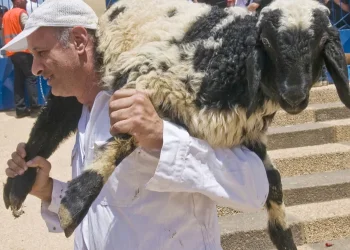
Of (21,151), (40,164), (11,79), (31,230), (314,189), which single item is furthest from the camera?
(11,79)

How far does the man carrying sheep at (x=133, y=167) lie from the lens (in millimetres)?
2238

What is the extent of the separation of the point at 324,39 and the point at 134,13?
38.6 inches

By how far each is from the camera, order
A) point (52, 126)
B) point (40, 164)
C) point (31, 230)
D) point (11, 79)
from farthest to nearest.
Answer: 1. point (11, 79)
2. point (31, 230)
3. point (52, 126)
4. point (40, 164)

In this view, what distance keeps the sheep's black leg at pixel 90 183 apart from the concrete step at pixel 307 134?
393cm

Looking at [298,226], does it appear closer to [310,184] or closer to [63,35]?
[310,184]

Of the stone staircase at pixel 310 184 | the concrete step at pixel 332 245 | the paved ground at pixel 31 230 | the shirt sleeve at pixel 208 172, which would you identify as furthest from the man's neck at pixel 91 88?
the concrete step at pixel 332 245

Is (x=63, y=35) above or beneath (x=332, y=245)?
above

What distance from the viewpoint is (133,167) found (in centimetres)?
248

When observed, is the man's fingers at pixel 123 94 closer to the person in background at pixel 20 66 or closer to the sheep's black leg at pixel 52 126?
the sheep's black leg at pixel 52 126

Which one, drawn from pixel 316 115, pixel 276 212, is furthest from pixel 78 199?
pixel 316 115

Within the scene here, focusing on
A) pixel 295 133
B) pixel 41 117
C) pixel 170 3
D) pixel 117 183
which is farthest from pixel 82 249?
pixel 295 133

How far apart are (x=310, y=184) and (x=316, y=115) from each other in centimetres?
150

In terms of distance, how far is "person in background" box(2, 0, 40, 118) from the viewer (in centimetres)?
1005

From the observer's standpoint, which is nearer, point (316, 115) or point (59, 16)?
point (59, 16)
